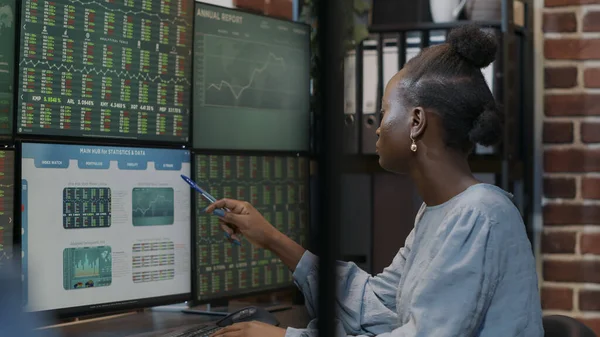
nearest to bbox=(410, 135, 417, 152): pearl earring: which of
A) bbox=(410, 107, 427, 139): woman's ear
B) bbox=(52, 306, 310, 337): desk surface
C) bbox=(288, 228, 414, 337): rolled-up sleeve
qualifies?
bbox=(410, 107, 427, 139): woman's ear

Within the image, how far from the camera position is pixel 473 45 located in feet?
4.57

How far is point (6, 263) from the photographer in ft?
4.76

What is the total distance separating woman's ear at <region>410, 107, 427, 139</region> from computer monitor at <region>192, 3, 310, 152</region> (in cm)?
55

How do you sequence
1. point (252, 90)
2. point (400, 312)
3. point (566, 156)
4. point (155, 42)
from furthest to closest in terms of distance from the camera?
point (566, 156)
point (252, 90)
point (155, 42)
point (400, 312)

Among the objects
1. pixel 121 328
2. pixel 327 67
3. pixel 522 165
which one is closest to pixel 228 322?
pixel 121 328

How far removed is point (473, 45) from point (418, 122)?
0.16 m

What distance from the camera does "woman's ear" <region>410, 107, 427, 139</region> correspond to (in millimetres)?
1375

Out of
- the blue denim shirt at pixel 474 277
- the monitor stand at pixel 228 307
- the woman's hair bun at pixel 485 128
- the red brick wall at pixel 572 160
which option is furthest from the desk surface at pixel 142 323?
the red brick wall at pixel 572 160

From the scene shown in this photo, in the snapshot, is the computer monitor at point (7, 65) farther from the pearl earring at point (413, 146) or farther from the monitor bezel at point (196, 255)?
the pearl earring at point (413, 146)

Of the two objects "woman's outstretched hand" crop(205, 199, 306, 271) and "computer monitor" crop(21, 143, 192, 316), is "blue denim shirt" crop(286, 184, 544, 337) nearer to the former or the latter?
"woman's outstretched hand" crop(205, 199, 306, 271)

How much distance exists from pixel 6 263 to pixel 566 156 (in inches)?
59.5

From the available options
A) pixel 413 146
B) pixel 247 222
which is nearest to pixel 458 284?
pixel 413 146

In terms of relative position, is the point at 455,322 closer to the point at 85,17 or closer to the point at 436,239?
the point at 436,239

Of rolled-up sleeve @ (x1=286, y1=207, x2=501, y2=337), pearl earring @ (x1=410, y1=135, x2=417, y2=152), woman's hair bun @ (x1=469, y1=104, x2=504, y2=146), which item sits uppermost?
woman's hair bun @ (x1=469, y1=104, x2=504, y2=146)
